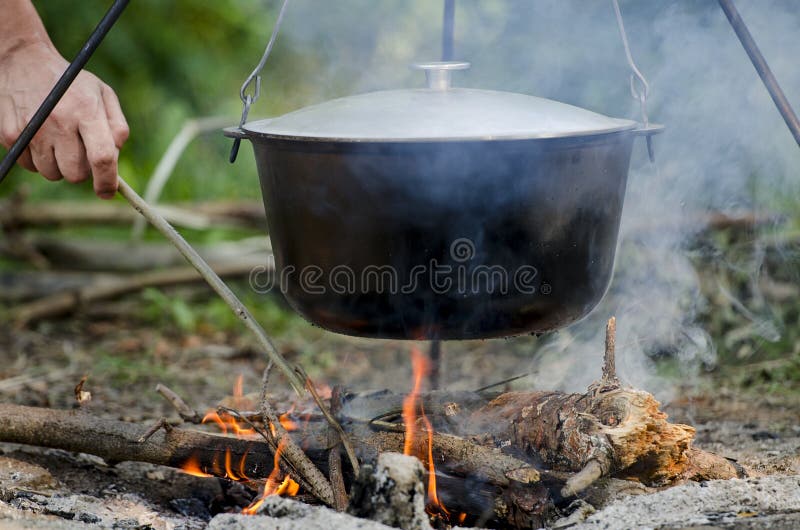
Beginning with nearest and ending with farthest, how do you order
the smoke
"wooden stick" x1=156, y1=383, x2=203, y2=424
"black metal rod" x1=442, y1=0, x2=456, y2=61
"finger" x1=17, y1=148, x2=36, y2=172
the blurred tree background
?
"finger" x1=17, y1=148, x2=36, y2=172
"wooden stick" x1=156, y1=383, x2=203, y2=424
"black metal rod" x1=442, y1=0, x2=456, y2=61
the smoke
the blurred tree background

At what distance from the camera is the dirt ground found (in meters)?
1.97

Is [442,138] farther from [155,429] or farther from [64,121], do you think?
[155,429]

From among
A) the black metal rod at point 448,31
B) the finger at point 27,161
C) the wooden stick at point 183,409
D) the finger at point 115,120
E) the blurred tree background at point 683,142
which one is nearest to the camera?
the finger at point 115,120

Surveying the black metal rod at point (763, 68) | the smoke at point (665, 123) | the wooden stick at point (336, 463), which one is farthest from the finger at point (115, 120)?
the smoke at point (665, 123)

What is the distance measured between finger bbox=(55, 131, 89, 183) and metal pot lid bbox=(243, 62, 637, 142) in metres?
0.39

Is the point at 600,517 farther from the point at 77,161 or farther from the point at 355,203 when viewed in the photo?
the point at 77,161

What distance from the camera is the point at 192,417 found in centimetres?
234

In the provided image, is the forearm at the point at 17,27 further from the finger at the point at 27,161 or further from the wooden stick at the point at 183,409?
the wooden stick at the point at 183,409

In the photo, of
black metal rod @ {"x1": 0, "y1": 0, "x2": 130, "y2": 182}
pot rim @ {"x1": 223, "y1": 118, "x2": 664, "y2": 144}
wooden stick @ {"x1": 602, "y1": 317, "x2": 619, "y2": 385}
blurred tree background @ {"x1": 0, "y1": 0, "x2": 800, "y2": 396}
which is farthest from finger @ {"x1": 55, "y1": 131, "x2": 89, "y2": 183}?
blurred tree background @ {"x1": 0, "y1": 0, "x2": 800, "y2": 396}

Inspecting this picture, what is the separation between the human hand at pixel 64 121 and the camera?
198 centimetres

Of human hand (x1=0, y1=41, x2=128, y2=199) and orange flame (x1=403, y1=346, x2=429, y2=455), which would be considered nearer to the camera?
human hand (x1=0, y1=41, x2=128, y2=199)

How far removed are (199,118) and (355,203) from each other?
556 cm

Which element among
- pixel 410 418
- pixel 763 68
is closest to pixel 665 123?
pixel 763 68

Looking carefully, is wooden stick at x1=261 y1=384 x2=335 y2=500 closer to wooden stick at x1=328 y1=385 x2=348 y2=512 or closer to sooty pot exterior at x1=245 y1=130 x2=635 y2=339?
wooden stick at x1=328 y1=385 x2=348 y2=512
